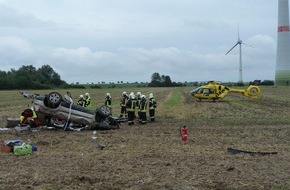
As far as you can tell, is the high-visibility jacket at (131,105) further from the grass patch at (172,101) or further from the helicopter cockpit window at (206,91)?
the helicopter cockpit window at (206,91)

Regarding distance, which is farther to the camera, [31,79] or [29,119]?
[31,79]

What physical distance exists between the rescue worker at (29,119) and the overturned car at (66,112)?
435 mm

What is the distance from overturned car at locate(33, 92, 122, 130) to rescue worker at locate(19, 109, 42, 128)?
435 millimetres

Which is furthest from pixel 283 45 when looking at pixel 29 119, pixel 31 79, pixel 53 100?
pixel 53 100

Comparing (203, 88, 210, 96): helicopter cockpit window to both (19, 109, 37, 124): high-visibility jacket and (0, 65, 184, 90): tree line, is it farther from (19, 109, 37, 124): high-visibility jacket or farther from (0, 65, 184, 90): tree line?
(0, 65, 184, 90): tree line

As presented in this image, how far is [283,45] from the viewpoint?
97188 mm

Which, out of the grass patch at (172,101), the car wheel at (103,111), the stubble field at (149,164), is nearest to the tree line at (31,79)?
the grass patch at (172,101)

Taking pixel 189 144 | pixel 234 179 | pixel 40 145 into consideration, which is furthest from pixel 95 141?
pixel 234 179

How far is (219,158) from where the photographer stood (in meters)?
10.2

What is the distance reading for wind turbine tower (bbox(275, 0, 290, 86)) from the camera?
92.1 meters

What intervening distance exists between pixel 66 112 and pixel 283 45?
87.7 m

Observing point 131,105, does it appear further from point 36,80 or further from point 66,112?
point 36,80

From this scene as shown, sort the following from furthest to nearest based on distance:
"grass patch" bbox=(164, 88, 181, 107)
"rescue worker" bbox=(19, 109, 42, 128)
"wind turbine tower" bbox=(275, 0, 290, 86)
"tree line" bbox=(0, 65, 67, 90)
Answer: "tree line" bbox=(0, 65, 67, 90)
"wind turbine tower" bbox=(275, 0, 290, 86)
"grass patch" bbox=(164, 88, 181, 107)
"rescue worker" bbox=(19, 109, 42, 128)

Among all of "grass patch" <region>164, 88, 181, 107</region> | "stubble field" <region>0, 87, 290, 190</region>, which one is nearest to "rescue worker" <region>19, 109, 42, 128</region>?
"stubble field" <region>0, 87, 290, 190</region>
